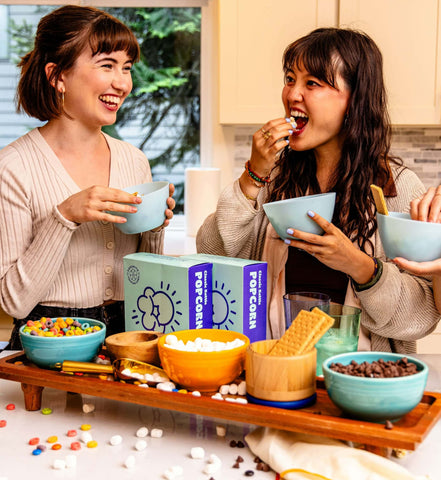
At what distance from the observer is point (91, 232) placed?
179 cm

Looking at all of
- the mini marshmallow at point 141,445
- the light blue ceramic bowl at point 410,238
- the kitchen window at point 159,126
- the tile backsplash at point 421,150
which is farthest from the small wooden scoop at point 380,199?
the kitchen window at point 159,126

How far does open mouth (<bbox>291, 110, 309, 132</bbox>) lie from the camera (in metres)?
1.80

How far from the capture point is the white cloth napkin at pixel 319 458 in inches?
40.0

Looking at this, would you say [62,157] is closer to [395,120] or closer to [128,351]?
[128,351]

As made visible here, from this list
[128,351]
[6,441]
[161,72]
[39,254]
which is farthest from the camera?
[161,72]

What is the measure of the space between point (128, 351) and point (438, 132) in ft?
8.67

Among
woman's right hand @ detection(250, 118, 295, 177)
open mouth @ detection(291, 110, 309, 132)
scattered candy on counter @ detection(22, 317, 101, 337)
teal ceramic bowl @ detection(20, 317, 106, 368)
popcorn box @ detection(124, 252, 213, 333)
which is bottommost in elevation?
teal ceramic bowl @ detection(20, 317, 106, 368)

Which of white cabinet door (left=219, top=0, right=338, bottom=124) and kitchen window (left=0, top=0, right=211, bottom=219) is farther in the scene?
kitchen window (left=0, top=0, right=211, bottom=219)

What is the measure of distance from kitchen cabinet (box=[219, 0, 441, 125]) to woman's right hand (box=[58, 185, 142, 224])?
1837 millimetres

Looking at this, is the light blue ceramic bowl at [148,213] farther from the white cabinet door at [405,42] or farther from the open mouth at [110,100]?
the white cabinet door at [405,42]

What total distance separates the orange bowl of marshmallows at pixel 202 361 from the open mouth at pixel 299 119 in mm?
749

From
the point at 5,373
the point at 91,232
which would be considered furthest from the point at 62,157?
the point at 5,373

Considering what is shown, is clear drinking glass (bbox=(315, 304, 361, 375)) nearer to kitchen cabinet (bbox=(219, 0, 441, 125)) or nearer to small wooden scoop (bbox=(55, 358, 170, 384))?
small wooden scoop (bbox=(55, 358, 170, 384))

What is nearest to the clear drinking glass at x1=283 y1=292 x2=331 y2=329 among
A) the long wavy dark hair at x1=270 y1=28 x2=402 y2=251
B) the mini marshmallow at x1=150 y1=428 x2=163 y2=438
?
the mini marshmallow at x1=150 y1=428 x2=163 y2=438
